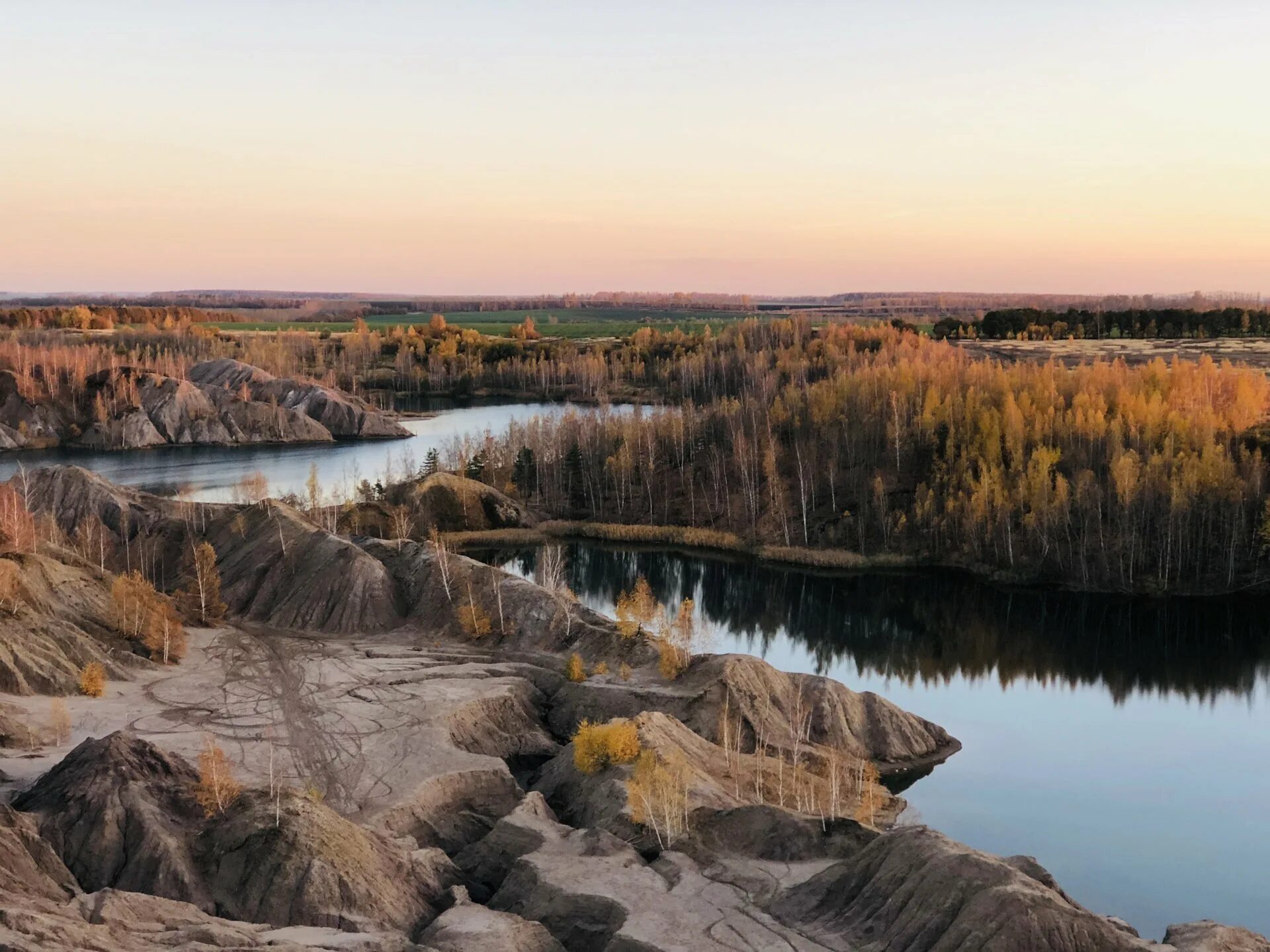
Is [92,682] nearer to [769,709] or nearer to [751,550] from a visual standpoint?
[769,709]

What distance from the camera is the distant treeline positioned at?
17425 centimetres

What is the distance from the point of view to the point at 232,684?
190 ft

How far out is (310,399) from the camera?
18325cm

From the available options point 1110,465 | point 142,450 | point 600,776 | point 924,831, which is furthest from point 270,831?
point 142,450

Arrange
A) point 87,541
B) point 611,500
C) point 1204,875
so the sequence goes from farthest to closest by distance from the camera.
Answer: point 611,500 → point 87,541 → point 1204,875

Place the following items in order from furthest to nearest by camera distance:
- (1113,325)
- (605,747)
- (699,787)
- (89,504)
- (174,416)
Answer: (1113,325) < (174,416) < (89,504) < (605,747) < (699,787)

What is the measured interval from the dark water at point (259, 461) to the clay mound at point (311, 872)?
254 feet

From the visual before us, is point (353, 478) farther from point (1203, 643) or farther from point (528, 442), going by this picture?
point (1203, 643)

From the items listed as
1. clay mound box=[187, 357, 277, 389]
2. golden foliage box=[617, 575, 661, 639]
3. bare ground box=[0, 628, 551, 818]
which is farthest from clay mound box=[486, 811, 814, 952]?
clay mound box=[187, 357, 277, 389]

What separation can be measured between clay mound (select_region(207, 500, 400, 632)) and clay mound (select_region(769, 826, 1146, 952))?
38125 millimetres

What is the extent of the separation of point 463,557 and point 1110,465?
5064cm

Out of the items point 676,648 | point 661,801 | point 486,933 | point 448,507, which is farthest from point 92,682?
point 448,507

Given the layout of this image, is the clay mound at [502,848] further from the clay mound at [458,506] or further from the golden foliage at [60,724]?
the clay mound at [458,506]

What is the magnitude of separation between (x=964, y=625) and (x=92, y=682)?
53.6m
